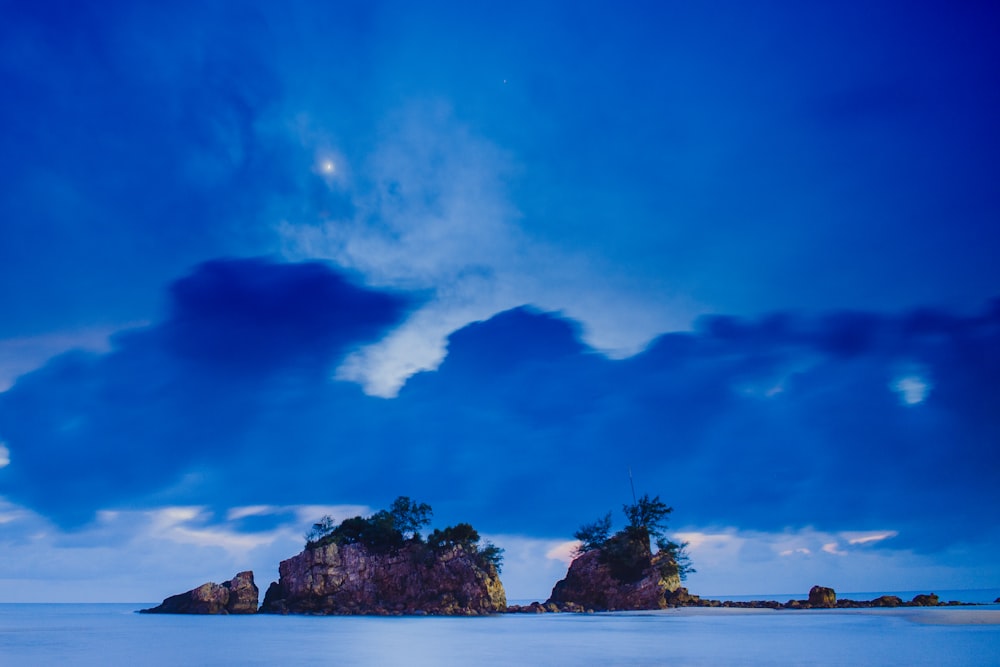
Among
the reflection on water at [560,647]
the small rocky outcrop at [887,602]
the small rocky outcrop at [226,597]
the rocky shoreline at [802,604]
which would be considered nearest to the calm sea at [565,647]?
the reflection on water at [560,647]

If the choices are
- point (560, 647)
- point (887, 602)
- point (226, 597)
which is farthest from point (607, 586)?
point (560, 647)

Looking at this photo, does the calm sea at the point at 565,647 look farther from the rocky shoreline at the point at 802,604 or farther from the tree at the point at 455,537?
the tree at the point at 455,537

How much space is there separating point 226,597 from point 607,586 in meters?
55.2

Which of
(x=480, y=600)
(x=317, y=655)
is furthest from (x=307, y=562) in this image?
(x=317, y=655)

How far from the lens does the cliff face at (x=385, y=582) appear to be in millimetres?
87812

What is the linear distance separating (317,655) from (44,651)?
18.0 m

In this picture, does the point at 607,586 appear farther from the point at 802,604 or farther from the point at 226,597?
the point at 226,597

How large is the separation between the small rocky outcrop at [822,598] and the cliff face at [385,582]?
40.9 metres

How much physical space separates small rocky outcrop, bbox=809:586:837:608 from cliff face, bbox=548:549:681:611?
55.8 feet

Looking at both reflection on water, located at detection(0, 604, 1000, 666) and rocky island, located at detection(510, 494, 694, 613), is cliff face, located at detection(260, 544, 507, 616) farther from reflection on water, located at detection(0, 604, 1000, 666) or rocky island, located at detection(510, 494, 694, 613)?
reflection on water, located at detection(0, 604, 1000, 666)

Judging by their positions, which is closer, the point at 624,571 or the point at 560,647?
the point at 560,647

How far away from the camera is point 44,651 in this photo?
37.4m

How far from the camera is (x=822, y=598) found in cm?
8162

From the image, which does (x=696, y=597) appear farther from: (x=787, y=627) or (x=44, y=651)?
(x=44, y=651)
